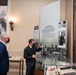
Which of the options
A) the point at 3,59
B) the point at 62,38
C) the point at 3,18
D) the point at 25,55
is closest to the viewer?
the point at 3,59

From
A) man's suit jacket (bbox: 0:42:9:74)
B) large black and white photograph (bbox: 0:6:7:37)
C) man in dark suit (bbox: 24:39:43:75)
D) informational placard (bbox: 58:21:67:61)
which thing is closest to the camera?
man's suit jacket (bbox: 0:42:9:74)

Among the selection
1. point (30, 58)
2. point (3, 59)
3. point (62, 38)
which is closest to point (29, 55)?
point (30, 58)

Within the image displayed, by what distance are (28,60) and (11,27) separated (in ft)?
7.64

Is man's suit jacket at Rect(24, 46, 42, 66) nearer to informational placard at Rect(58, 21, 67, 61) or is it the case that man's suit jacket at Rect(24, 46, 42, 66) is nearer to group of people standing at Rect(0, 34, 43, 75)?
group of people standing at Rect(0, 34, 43, 75)

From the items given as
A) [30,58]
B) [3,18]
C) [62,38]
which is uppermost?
[3,18]

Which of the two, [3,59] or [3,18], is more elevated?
[3,18]

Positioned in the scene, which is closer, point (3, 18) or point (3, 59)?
point (3, 59)

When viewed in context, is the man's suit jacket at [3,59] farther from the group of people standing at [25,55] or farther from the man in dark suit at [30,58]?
the man in dark suit at [30,58]

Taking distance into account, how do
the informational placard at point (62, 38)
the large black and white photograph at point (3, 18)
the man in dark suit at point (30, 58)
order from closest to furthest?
the man in dark suit at point (30, 58) → the informational placard at point (62, 38) → the large black and white photograph at point (3, 18)

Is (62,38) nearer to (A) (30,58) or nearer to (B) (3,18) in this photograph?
(A) (30,58)

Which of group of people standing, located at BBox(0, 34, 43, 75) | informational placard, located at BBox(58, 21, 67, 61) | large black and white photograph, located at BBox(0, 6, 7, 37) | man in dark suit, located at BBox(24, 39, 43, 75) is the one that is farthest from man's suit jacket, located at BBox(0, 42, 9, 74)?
large black and white photograph, located at BBox(0, 6, 7, 37)

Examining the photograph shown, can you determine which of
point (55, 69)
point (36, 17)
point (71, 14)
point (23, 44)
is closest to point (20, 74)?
point (23, 44)

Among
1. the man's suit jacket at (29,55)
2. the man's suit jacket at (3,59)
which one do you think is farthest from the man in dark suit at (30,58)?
the man's suit jacket at (3,59)

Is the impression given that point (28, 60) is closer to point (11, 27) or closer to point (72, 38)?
point (72, 38)
